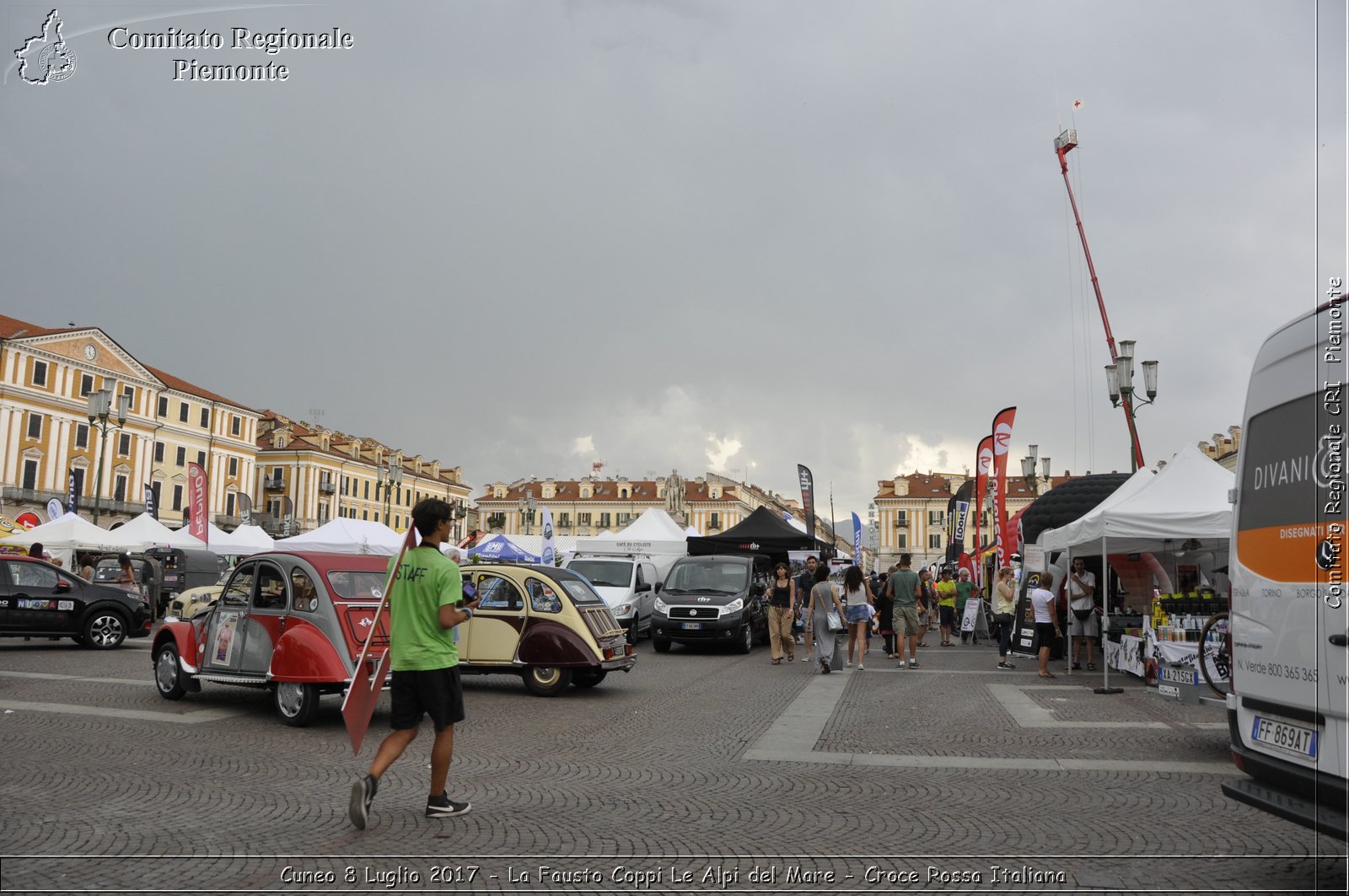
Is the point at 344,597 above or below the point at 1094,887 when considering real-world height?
above

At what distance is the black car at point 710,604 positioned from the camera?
61.6 ft

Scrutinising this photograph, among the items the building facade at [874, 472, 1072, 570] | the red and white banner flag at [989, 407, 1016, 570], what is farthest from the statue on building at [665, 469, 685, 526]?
the red and white banner flag at [989, 407, 1016, 570]

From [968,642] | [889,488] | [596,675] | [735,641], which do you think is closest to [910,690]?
[596,675]

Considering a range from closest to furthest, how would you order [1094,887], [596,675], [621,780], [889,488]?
1. [1094,887]
2. [621,780]
3. [596,675]
4. [889,488]

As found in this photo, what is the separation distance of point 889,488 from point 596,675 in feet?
392

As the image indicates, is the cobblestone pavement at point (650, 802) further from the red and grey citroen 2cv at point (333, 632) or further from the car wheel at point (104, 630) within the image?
the car wheel at point (104, 630)

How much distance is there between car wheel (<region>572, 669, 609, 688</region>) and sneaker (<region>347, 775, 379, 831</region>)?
7.21m

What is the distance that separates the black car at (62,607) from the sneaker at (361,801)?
14074 mm

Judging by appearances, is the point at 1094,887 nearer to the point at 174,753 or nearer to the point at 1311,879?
the point at 1311,879

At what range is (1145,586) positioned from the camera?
1817 centimetres

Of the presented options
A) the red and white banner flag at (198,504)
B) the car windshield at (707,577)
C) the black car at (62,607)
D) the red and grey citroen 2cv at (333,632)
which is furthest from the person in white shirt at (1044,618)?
the red and white banner flag at (198,504)

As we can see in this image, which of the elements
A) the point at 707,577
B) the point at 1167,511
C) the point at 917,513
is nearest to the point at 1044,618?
the point at 1167,511

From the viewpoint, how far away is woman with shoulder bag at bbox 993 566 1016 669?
55.7ft

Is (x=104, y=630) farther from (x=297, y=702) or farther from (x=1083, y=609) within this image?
(x=1083, y=609)
